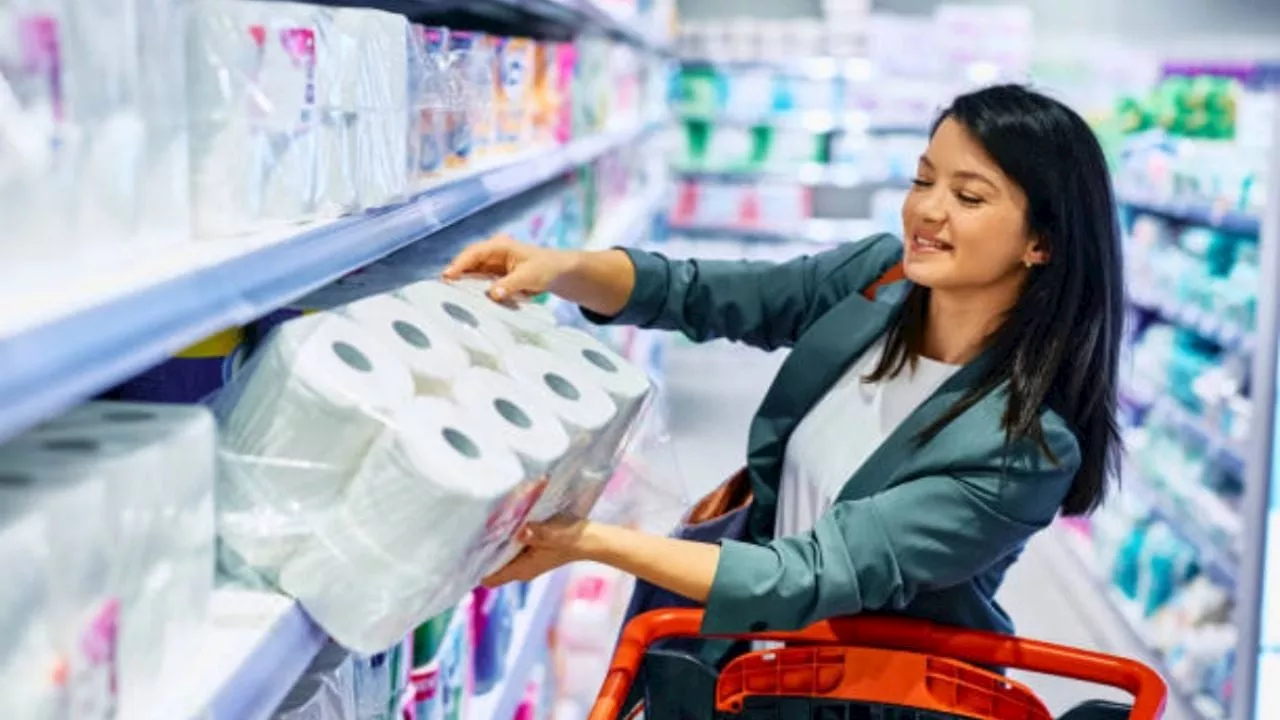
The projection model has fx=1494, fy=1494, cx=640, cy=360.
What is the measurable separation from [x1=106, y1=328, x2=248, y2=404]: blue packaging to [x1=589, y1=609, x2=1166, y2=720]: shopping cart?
26.4 inches

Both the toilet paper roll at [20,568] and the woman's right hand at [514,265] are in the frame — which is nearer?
the toilet paper roll at [20,568]

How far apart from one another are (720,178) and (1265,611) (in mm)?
6517

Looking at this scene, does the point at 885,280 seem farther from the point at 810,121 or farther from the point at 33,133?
the point at 810,121

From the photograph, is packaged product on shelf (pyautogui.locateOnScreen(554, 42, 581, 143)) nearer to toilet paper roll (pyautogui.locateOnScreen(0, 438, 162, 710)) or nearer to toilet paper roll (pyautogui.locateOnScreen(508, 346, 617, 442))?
toilet paper roll (pyautogui.locateOnScreen(508, 346, 617, 442))

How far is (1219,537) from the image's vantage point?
4297 millimetres

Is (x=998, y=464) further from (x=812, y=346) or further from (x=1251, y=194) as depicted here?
(x=1251, y=194)

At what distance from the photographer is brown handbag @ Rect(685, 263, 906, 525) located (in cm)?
232

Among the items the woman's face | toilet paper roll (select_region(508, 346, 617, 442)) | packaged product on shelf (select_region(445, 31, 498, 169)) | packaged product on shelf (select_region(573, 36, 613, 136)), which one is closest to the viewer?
toilet paper roll (select_region(508, 346, 617, 442))

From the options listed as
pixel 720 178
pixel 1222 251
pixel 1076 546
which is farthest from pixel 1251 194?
pixel 720 178

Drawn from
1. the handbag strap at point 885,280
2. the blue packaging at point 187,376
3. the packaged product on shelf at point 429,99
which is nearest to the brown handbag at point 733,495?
the handbag strap at point 885,280

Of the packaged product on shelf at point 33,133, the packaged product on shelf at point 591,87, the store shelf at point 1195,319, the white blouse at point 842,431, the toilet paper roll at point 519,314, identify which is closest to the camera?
the packaged product on shelf at point 33,133

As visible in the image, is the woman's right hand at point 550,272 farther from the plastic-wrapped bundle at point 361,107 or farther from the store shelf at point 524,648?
the store shelf at point 524,648

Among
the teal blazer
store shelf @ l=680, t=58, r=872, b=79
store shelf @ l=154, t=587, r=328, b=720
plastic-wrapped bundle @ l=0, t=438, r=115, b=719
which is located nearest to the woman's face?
the teal blazer

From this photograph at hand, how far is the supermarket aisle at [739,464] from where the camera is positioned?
493cm
